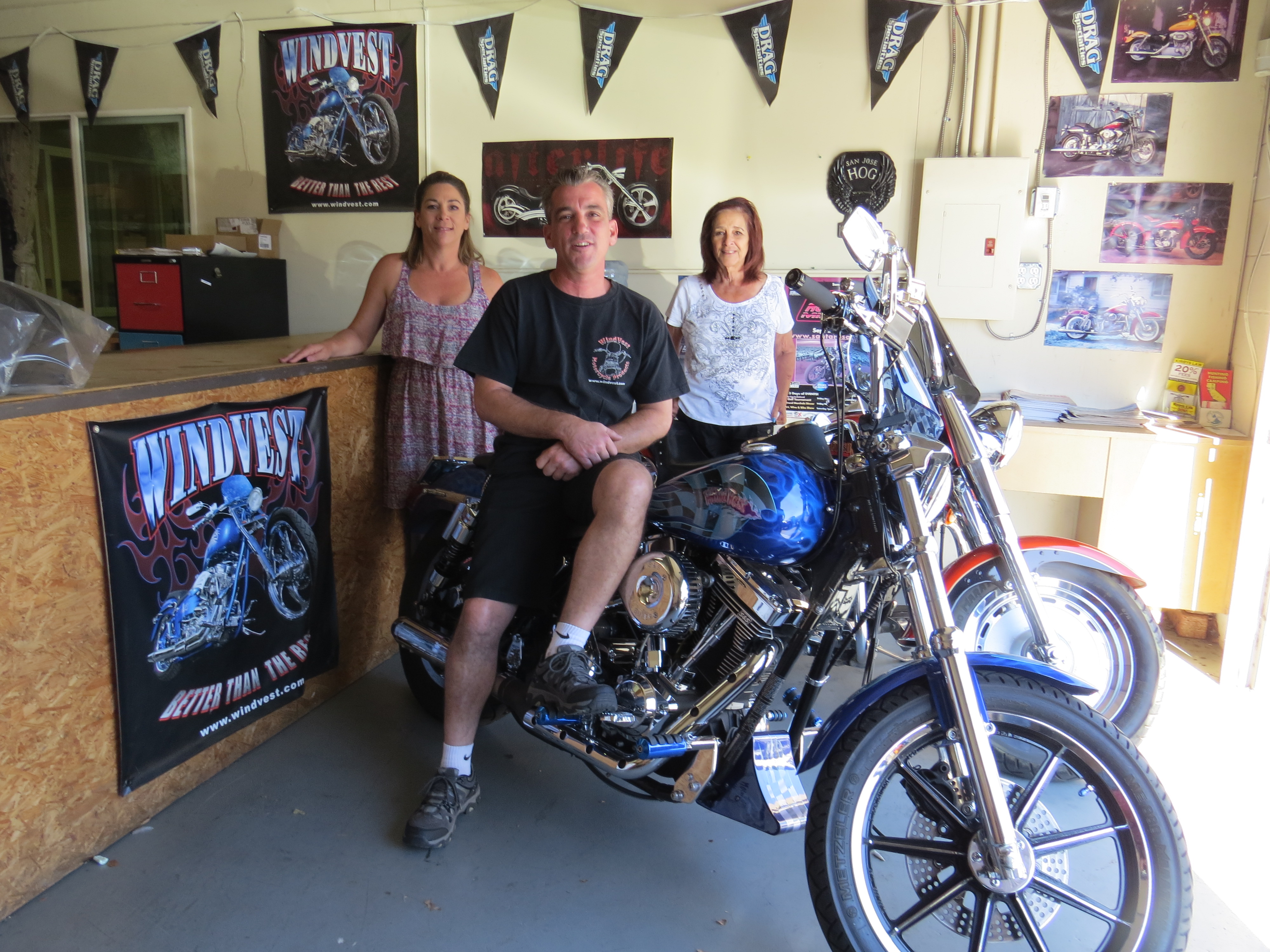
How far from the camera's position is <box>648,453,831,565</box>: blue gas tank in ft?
5.65

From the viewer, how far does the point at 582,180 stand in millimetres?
2111

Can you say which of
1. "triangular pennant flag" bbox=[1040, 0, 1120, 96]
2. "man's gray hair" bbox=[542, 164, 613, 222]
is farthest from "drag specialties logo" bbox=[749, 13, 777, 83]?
"man's gray hair" bbox=[542, 164, 613, 222]

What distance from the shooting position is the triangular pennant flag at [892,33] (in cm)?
359

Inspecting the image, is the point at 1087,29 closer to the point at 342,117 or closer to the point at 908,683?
the point at 908,683

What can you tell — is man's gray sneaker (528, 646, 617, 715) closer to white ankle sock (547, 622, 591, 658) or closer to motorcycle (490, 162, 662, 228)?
white ankle sock (547, 622, 591, 658)

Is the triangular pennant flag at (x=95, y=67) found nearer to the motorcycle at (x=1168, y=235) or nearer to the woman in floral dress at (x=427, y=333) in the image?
the woman in floral dress at (x=427, y=333)

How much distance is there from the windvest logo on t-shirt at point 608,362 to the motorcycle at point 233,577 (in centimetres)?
102

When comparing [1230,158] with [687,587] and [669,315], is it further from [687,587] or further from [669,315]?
[687,587]

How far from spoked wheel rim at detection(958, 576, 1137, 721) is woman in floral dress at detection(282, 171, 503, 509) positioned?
1.69 m

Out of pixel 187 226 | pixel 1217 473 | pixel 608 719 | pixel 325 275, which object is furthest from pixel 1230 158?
pixel 187 226

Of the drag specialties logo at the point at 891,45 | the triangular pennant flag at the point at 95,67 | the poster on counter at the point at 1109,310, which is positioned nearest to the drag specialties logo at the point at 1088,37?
the drag specialties logo at the point at 891,45

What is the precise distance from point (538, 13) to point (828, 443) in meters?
3.08

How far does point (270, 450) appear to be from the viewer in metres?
2.44

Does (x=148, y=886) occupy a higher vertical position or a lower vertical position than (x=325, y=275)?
lower
